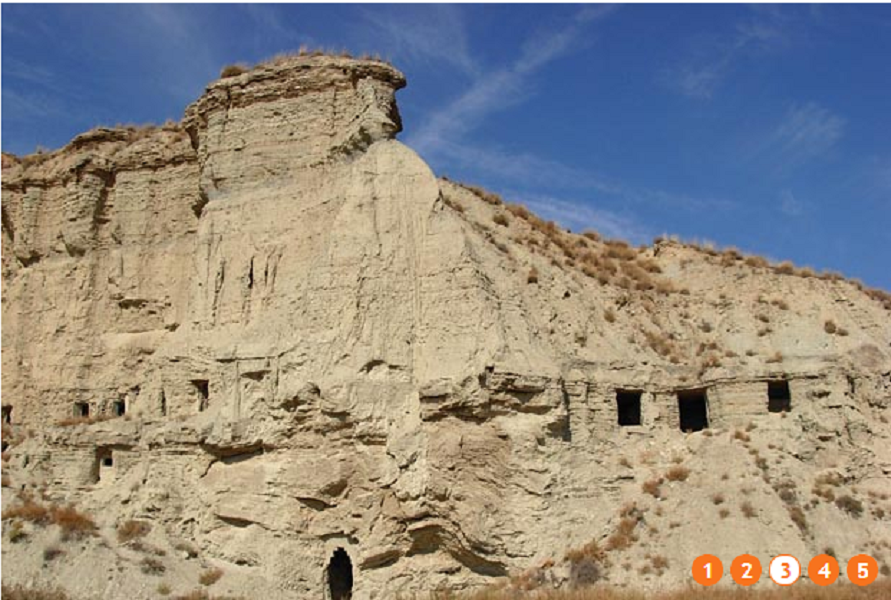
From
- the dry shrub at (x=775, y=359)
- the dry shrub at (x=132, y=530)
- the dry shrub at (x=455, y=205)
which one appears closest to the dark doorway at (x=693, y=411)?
the dry shrub at (x=775, y=359)

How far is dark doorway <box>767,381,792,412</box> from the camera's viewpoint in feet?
78.7

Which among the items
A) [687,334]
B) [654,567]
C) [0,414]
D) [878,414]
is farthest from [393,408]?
[0,414]

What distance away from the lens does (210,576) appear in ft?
69.3

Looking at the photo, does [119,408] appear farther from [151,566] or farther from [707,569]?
[707,569]

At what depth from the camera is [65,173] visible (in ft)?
96.7

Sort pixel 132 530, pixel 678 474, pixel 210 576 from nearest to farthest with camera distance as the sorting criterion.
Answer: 1. pixel 210 576
2. pixel 678 474
3. pixel 132 530

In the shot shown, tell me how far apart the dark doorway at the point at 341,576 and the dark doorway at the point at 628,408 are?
8.15 metres

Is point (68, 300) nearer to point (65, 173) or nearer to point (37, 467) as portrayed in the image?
point (65, 173)

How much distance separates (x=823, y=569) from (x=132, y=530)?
53.6 ft

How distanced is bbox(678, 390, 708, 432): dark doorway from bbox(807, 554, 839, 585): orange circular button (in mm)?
5506

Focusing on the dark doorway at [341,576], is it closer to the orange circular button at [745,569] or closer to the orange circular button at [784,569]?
the orange circular button at [745,569]

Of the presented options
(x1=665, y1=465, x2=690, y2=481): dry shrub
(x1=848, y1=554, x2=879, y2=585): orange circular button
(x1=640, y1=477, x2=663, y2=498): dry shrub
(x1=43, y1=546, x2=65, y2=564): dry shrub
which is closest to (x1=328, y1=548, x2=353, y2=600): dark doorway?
(x1=43, y1=546, x2=65, y2=564): dry shrub

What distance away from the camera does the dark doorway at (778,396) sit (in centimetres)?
2398

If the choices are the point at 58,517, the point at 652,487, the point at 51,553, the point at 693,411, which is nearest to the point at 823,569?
Answer: the point at 652,487
